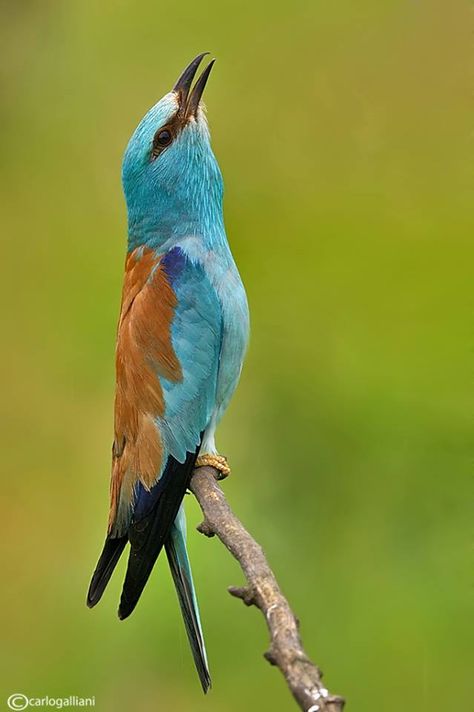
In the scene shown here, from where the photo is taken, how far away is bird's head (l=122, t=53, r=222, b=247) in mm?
1973

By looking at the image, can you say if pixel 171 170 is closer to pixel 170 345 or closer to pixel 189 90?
pixel 189 90

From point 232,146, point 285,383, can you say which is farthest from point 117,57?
point 285,383

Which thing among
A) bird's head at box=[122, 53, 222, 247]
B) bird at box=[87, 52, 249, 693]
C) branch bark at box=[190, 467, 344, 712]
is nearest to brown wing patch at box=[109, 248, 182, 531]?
bird at box=[87, 52, 249, 693]

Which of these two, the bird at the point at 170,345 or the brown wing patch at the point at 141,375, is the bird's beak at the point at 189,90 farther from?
the brown wing patch at the point at 141,375

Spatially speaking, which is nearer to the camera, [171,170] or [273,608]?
[273,608]

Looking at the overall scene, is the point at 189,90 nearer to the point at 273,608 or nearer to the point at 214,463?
the point at 214,463

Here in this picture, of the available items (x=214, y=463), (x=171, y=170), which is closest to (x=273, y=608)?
(x=214, y=463)

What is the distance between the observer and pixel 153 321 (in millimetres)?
1912

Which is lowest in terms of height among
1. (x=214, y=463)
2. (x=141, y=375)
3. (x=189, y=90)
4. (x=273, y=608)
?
(x=273, y=608)

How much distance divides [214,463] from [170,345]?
217 millimetres

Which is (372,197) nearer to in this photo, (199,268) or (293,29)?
(293,29)

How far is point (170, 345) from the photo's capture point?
1.92 metres

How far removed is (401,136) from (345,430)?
0.76 m

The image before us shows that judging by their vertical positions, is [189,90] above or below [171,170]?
above
